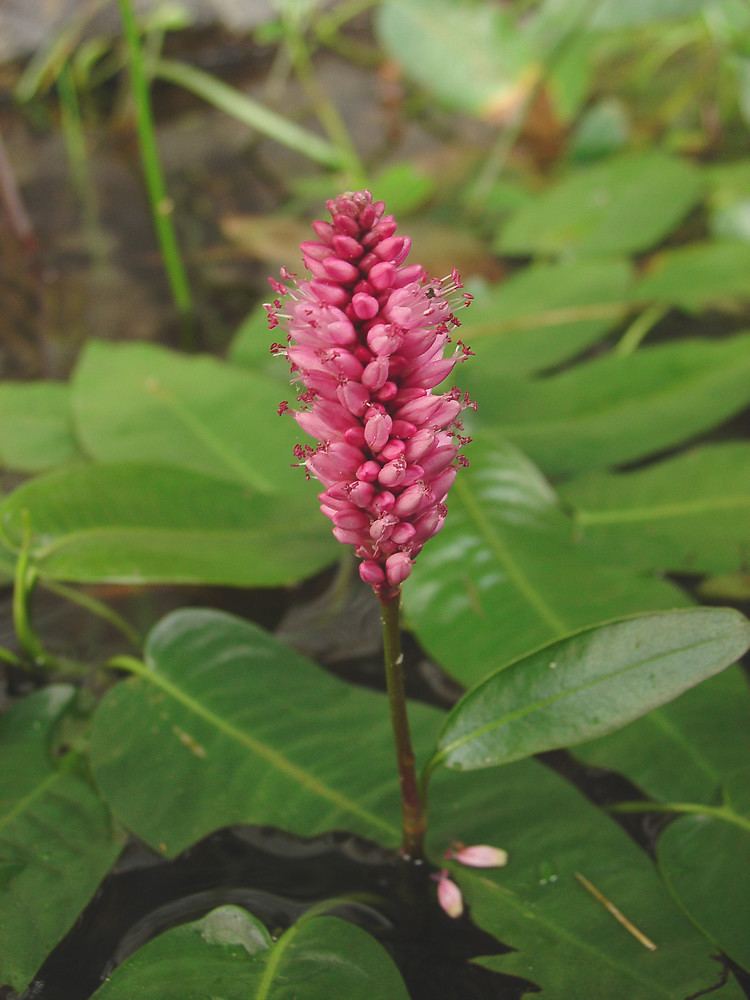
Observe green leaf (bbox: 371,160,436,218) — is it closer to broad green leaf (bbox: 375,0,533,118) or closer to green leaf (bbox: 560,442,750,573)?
broad green leaf (bbox: 375,0,533,118)

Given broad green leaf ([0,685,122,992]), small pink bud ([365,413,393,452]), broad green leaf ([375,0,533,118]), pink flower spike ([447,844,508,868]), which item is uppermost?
broad green leaf ([375,0,533,118])

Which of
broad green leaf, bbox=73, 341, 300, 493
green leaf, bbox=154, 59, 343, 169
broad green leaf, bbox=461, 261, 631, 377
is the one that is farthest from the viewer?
green leaf, bbox=154, 59, 343, 169

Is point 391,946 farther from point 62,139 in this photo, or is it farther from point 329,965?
point 62,139

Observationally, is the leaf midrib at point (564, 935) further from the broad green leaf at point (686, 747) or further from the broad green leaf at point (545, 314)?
the broad green leaf at point (545, 314)

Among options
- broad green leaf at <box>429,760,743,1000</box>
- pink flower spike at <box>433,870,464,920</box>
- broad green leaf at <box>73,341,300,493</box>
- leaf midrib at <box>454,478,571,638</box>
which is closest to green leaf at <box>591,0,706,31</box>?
broad green leaf at <box>73,341,300,493</box>

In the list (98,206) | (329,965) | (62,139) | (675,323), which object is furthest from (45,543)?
(62,139)

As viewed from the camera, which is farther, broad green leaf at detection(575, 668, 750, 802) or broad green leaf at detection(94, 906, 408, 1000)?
Answer: broad green leaf at detection(575, 668, 750, 802)
